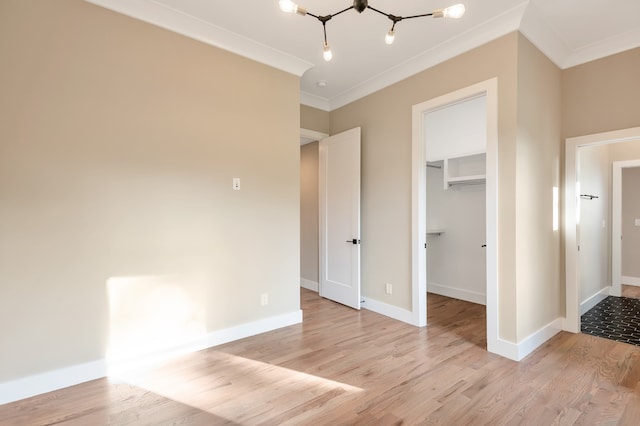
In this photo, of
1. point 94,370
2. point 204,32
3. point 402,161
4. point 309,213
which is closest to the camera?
point 94,370

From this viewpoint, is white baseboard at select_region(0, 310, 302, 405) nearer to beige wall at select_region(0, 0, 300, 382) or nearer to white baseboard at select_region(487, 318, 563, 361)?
beige wall at select_region(0, 0, 300, 382)

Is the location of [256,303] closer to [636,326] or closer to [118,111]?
[118,111]

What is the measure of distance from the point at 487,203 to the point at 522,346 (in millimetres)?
1261

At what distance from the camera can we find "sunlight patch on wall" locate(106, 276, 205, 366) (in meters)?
2.41

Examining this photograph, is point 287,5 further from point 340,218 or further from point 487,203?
point 340,218

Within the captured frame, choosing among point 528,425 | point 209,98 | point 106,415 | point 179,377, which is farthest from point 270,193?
point 528,425

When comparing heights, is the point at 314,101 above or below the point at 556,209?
above

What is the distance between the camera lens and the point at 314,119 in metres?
4.48

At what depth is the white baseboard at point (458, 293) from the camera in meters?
4.29

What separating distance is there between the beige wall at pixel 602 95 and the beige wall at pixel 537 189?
114 mm

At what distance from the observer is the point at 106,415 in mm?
1915

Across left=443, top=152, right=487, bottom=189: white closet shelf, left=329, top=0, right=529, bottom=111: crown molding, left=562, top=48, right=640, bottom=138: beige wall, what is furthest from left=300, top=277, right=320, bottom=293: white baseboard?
left=562, top=48, right=640, bottom=138: beige wall

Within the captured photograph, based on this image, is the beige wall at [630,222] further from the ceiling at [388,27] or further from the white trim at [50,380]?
the white trim at [50,380]

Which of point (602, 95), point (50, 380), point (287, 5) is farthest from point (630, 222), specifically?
point (50, 380)
